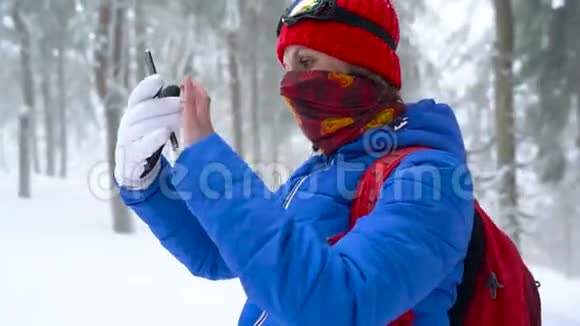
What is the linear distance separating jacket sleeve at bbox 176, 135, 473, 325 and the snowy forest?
1.56 meters

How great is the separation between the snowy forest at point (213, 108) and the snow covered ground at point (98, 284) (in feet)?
0.09

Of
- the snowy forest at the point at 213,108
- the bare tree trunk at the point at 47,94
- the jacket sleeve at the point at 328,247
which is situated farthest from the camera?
the bare tree trunk at the point at 47,94

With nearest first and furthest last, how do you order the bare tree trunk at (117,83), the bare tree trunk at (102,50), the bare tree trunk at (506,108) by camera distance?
→ the bare tree trunk at (506,108), the bare tree trunk at (117,83), the bare tree trunk at (102,50)

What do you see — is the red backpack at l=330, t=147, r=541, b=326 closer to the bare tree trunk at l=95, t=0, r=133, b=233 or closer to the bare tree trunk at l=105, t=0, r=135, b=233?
the bare tree trunk at l=105, t=0, r=135, b=233

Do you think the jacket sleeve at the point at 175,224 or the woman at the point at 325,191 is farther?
the jacket sleeve at the point at 175,224

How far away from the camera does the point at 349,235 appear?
1223mm

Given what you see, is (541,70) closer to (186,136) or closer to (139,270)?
(139,270)

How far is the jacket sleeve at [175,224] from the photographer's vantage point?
5.64ft

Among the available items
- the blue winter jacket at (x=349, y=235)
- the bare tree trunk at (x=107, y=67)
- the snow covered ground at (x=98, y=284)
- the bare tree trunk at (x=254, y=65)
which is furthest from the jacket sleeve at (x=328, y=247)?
the bare tree trunk at (x=254, y=65)

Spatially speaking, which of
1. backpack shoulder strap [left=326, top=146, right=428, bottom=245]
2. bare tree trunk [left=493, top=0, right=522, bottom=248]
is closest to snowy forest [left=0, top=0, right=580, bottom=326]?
bare tree trunk [left=493, top=0, right=522, bottom=248]

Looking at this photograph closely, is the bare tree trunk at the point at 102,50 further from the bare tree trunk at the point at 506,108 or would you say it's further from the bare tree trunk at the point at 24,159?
the bare tree trunk at the point at 506,108

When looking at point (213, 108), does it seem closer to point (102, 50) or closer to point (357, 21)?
point (357, 21)

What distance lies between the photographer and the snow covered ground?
20.6 feet

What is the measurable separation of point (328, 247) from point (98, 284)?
23.4 feet
